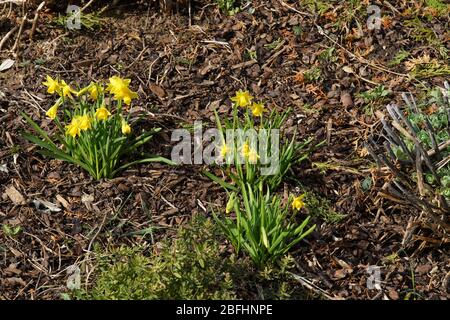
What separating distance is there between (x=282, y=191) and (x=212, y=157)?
1.40 feet

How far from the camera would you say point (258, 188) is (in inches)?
160

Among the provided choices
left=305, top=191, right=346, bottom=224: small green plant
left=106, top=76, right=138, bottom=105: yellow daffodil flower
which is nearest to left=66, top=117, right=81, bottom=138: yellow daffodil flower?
left=106, top=76, right=138, bottom=105: yellow daffodil flower

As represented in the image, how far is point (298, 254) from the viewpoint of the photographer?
3.89 metres

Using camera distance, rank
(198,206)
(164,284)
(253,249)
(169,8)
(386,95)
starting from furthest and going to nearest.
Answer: (169,8), (386,95), (198,206), (253,249), (164,284)

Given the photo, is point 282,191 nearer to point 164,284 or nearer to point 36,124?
point 164,284

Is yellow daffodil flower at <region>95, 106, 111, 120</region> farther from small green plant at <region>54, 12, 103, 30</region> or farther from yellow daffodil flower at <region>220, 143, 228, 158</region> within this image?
small green plant at <region>54, 12, 103, 30</region>

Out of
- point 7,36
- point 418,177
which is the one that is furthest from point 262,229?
point 7,36

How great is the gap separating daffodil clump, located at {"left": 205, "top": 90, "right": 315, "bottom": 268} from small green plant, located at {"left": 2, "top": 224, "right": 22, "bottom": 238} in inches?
39.0

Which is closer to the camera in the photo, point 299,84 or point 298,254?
point 298,254

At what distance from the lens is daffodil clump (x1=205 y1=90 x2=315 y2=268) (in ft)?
12.2

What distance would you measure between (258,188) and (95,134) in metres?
0.86

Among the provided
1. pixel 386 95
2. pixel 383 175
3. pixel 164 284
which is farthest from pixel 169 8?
pixel 164 284

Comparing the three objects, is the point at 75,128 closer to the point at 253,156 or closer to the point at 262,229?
the point at 253,156

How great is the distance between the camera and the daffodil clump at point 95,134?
393 centimetres
